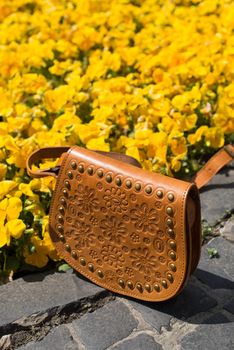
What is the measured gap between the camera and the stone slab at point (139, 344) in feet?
8.05

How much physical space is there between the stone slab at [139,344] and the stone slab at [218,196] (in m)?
0.82

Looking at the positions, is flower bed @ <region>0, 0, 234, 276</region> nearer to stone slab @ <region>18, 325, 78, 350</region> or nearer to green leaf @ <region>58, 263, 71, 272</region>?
green leaf @ <region>58, 263, 71, 272</region>

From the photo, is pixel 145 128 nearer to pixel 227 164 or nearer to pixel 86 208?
pixel 227 164

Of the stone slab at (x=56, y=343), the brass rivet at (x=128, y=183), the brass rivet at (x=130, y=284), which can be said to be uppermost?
the brass rivet at (x=128, y=183)

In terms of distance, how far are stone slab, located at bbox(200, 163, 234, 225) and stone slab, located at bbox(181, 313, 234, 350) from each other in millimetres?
685

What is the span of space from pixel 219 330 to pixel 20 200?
3.18 feet

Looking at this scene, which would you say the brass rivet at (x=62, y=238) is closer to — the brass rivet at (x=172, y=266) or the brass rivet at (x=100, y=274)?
the brass rivet at (x=100, y=274)

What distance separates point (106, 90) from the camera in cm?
386

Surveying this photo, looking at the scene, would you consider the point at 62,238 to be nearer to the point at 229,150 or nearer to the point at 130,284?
the point at 130,284

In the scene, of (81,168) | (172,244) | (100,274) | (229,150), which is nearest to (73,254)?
(100,274)

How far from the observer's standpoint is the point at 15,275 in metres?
2.90

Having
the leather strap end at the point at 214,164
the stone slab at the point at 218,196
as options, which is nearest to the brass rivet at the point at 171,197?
the stone slab at the point at 218,196

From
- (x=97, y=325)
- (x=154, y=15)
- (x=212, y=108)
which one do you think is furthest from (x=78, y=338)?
(x=154, y=15)

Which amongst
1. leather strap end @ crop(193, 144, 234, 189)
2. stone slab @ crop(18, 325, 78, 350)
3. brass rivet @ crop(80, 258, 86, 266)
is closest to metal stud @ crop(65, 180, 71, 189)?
brass rivet @ crop(80, 258, 86, 266)
